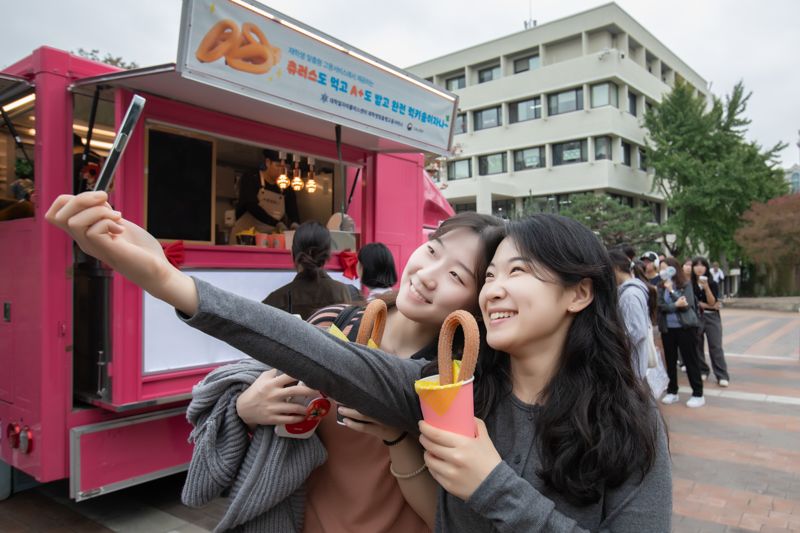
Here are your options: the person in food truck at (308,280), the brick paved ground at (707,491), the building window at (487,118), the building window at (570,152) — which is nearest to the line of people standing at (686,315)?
the brick paved ground at (707,491)

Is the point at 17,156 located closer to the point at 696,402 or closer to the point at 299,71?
the point at 299,71

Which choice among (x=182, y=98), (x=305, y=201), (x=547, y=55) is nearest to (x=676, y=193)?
(x=547, y=55)

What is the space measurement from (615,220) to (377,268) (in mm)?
25218

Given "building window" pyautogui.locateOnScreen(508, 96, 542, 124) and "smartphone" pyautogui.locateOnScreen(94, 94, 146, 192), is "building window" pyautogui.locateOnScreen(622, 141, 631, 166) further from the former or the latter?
"smartphone" pyautogui.locateOnScreen(94, 94, 146, 192)

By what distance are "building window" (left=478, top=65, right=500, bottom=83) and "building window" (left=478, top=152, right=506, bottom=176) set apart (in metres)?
5.05

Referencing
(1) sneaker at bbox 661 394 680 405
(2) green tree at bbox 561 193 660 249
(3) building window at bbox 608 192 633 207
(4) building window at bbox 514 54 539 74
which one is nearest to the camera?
(1) sneaker at bbox 661 394 680 405

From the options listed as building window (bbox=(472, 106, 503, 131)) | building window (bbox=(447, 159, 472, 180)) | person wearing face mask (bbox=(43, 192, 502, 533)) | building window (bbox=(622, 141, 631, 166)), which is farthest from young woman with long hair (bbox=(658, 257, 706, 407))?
building window (bbox=(447, 159, 472, 180))

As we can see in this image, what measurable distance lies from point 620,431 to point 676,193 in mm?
32555

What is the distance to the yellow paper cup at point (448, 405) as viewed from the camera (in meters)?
1.02

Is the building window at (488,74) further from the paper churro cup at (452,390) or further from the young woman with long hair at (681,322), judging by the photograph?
the paper churro cup at (452,390)

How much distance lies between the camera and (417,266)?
156 centimetres

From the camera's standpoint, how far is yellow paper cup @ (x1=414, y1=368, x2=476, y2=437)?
1021 mm

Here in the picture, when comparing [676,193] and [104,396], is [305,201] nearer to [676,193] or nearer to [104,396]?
[104,396]

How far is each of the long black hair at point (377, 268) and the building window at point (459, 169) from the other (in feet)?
105
